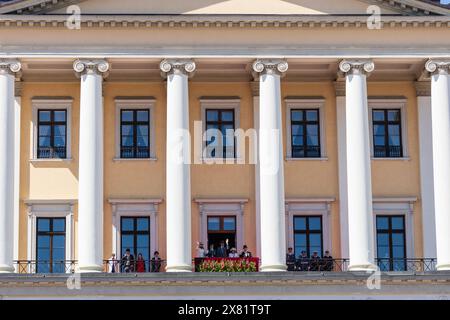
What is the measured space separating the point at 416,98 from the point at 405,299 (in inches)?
329

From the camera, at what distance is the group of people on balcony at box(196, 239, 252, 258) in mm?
47188

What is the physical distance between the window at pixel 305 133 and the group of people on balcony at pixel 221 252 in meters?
4.22

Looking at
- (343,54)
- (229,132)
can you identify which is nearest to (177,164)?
(229,132)

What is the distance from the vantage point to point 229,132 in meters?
49.9

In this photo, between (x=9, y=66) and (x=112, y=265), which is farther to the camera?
(x=112, y=265)

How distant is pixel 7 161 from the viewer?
4650 cm

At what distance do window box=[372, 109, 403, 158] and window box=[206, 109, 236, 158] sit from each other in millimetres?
5188

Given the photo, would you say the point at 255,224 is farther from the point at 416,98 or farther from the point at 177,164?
the point at 416,98

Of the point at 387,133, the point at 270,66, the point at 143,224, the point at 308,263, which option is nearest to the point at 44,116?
the point at 143,224

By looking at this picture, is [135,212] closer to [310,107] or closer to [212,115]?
[212,115]

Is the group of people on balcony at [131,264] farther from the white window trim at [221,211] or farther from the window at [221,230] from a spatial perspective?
the window at [221,230]

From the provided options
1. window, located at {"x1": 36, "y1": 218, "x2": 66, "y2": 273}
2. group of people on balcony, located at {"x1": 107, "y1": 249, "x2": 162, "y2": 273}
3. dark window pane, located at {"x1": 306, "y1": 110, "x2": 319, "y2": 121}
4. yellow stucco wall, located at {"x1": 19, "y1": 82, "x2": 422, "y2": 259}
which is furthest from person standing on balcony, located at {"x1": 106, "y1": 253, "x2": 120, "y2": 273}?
dark window pane, located at {"x1": 306, "y1": 110, "x2": 319, "y2": 121}

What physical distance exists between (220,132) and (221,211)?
115 inches

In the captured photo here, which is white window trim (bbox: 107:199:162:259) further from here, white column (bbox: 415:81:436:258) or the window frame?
white column (bbox: 415:81:436:258)
